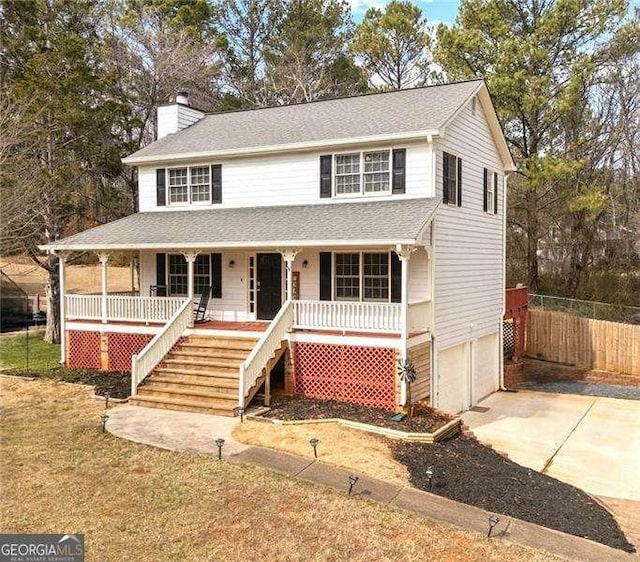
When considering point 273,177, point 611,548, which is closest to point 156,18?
point 273,177

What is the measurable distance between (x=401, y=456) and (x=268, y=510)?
327 centimetres

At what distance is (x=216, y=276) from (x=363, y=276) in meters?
4.77

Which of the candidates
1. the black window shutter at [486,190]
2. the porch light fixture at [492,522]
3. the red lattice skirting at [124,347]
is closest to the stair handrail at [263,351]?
the red lattice skirting at [124,347]

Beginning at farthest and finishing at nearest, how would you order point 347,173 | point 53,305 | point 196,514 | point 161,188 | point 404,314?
point 53,305 < point 161,188 < point 347,173 < point 404,314 < point 196,514

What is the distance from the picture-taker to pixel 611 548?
755cm

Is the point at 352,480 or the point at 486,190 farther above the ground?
the point at 486,190

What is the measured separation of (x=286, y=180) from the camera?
1702cm

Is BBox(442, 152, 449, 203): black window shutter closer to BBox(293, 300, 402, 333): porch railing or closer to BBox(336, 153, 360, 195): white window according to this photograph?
BBox(336, 153, 360, 195): white window

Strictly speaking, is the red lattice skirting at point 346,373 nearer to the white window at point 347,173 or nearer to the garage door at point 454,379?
the garage door at point 454,379

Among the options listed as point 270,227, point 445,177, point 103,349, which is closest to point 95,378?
point 103,349

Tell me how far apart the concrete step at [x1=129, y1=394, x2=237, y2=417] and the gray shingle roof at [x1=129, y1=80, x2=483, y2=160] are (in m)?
7.77

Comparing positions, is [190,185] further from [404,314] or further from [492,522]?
[492,522]

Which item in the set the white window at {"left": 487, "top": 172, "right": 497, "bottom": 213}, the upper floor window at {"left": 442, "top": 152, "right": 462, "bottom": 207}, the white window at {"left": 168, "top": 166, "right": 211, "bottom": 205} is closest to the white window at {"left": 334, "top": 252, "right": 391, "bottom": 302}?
the upper floor window at {"left": 442, "top": 152, "right": 462, "bottom": 207}

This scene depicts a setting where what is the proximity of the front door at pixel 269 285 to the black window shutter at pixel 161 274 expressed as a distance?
3324 mm
